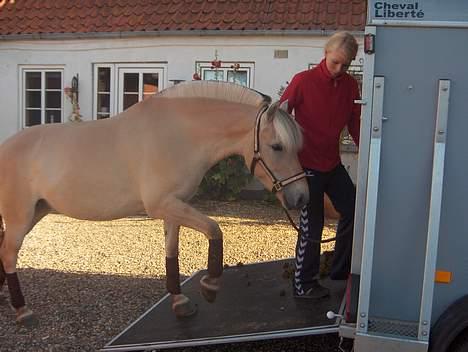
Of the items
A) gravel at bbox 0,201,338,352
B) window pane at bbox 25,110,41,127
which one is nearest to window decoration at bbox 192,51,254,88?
gravel at bbox 0,201,338,352

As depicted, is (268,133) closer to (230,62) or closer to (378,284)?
(378,284)

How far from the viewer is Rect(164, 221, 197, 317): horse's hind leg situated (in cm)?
378

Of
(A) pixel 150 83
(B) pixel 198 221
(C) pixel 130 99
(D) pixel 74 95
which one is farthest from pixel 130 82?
(B) pixel 198 221

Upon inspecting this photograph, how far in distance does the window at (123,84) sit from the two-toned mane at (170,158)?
6.70 m

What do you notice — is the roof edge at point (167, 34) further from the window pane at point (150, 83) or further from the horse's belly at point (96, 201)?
the horse's belly at point (96, 201)

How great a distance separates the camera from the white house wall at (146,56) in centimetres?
974

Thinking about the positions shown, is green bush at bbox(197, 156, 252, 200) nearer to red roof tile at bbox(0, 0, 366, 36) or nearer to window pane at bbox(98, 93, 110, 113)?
red roof tile at bbox(0, 0, 366, 36)

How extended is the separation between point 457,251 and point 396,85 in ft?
2.87

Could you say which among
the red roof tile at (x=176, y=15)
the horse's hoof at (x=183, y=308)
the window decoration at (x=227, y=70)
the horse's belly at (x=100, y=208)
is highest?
the red roof tile at (x=176, y=15)

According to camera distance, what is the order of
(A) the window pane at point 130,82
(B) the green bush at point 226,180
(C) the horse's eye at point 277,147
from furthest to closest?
(A) the window pane at point 130,82 → (B) the green bush at point 226,180 → (C) the horse's eye at point 277,147

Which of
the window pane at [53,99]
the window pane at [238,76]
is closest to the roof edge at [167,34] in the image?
the window pane at [238,76]

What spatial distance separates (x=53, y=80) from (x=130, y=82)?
1.81 metres

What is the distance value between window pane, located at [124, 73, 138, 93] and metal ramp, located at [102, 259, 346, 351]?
279 inches

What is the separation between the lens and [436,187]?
8.15ft
